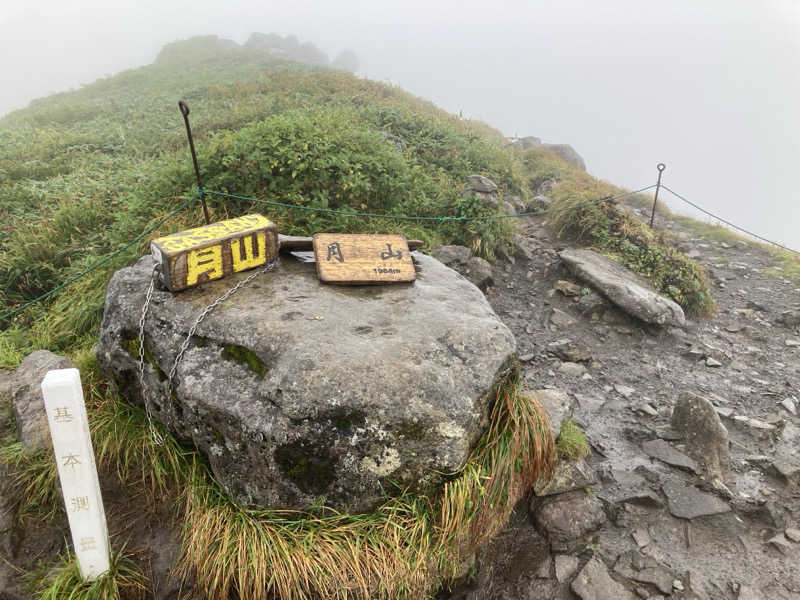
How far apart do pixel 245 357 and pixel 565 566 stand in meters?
3.25

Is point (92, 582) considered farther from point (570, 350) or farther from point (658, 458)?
point (570, 350)

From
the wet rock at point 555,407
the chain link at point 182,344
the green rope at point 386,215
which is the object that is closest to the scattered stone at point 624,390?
the wet rock at point 555,407

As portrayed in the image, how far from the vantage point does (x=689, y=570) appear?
→ 159 inches

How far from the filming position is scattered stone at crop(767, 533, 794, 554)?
4191mm

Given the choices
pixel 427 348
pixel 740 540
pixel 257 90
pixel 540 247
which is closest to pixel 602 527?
pixel 740 540

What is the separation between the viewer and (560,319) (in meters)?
7.89

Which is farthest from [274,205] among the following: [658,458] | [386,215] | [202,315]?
[658,458]

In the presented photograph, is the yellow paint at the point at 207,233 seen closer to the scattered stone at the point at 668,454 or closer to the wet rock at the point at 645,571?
the wet rock at the point at 645,571

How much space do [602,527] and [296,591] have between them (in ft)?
9.34

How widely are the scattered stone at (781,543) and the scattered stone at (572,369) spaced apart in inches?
109

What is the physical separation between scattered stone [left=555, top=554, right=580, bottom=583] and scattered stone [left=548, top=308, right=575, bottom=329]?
4165 mm

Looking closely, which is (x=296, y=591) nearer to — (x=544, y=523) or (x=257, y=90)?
(x=544, y=523)

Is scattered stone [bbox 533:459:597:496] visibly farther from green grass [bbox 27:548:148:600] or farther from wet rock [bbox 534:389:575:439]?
green grass [bbox 27:548:148:600]

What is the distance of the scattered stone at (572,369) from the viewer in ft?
22.1
